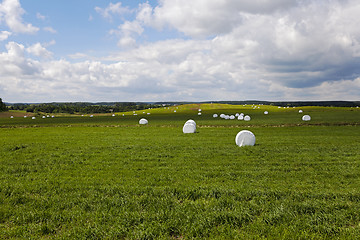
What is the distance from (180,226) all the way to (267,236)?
222 cm

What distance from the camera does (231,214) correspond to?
648 centimetres

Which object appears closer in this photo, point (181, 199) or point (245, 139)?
point (181, 199)

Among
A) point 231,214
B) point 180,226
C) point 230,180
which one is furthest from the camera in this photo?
point 230,180

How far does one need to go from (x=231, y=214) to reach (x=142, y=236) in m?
2.64

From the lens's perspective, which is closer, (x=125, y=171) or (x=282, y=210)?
(x=282, y=210)

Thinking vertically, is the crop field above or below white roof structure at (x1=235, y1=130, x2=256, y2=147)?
below

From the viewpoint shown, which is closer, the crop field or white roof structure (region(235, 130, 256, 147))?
the crop field

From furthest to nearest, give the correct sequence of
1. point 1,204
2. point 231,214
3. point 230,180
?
point 230,180, point 1,204, point 231,214

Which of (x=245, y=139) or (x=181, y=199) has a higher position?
(x=245, y=139)

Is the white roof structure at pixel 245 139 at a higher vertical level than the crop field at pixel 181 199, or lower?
higher

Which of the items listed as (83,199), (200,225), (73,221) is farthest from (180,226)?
(83,199)

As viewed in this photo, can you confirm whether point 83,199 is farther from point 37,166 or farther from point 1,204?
point 37,166

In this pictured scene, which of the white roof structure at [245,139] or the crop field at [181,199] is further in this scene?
the white roof structure at [245,139]

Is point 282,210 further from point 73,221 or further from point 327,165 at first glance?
point 327,165
